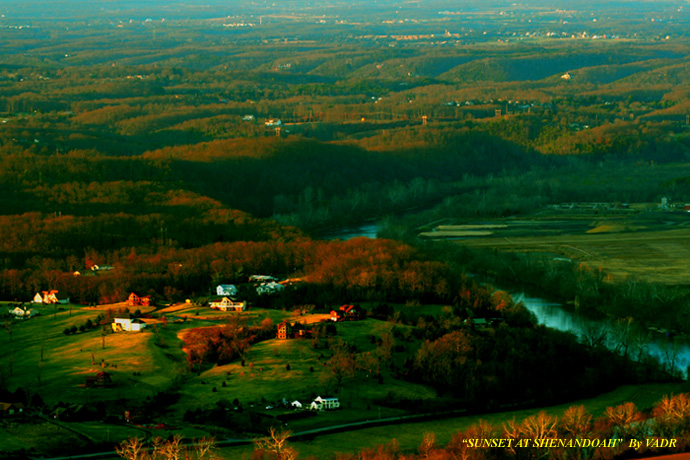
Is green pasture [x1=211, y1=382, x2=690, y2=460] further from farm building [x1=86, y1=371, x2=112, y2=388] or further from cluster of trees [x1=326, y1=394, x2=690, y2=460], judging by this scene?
farm building [x1=86, y1=371, x2=112, y2=388]

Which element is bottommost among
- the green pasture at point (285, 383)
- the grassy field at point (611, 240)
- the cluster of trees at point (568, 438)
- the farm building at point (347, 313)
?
the grassy field at point (611, 240)

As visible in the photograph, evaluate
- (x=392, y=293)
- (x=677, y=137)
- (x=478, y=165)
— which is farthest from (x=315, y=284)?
(x=677, y=137)

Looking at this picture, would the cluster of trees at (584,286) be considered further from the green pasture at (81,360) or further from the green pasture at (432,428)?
the green pasture at (81,360)

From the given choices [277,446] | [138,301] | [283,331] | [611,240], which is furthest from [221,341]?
[611,240]

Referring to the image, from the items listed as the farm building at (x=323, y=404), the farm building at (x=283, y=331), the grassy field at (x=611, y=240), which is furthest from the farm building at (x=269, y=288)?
the grassy field at (x=611, y=240)

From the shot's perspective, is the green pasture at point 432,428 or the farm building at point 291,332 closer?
the green pasture at point 432,428

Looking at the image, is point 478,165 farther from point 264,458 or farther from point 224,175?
point 264,458

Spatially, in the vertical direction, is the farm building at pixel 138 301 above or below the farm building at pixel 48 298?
above

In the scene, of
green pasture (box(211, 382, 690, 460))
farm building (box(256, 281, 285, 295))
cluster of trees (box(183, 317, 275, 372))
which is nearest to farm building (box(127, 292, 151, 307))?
farm building (box(256, 281, 285, 295))

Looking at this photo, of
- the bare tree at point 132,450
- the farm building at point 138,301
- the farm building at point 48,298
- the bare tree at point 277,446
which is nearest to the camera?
the bare tree at point 132,450
